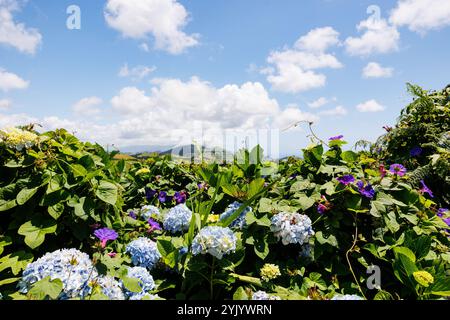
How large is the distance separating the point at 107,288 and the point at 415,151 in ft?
9.64

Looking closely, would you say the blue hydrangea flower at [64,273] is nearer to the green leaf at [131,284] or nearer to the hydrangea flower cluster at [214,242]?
the green leaf at [131,284]

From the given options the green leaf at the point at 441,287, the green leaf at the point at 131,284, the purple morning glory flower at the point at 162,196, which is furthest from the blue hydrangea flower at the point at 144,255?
the green leaf at the point at 441,287

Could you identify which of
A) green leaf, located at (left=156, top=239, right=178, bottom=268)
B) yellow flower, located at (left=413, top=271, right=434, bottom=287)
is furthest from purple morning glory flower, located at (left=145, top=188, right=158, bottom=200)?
yellow flower, located at (left=413, top=271, right=434, bottom=287)

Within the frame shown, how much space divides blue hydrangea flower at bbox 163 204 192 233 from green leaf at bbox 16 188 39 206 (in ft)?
2.74

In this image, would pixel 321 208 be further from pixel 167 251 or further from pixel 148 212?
pixel 148 212

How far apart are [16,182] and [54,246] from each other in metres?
0.47

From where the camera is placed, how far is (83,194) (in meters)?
1.98

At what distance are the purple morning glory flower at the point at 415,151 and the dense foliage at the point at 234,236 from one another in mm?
885

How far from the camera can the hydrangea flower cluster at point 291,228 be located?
5.76 feet

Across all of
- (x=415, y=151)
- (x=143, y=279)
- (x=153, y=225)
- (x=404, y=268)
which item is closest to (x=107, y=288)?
(x=143, y=279)

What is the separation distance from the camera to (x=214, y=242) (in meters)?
1.59

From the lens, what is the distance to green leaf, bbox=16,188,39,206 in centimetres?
178
